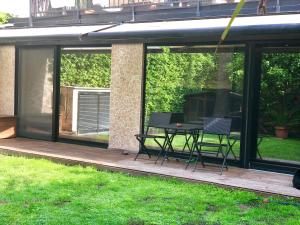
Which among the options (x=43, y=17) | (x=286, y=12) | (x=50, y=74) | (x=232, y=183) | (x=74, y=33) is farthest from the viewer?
(x=43, y=17)

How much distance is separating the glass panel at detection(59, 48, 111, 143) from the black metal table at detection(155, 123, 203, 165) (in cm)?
228

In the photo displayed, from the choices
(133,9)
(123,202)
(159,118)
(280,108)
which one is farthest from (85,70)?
(123,202)

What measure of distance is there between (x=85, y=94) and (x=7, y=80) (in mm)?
3075

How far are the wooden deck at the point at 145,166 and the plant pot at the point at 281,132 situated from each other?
89 cm

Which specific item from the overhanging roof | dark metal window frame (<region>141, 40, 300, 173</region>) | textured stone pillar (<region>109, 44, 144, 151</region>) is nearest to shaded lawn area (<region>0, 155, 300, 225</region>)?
dark metal window frame (<region>141, 40, 300, 173</region>)

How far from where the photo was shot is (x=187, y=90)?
404 inches

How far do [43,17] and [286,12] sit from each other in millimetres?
7928

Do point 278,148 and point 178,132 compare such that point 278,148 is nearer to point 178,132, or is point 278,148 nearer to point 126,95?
point 178,132

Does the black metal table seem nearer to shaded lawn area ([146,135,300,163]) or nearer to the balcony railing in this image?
shaded lawn area ([146,135,300,163])

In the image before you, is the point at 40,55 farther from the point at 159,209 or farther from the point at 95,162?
the point at 159,209

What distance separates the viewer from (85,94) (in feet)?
40.1

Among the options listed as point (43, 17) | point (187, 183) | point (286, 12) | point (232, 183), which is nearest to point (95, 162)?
point (187, 183)

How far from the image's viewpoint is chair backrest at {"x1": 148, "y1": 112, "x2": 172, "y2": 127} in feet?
33.2

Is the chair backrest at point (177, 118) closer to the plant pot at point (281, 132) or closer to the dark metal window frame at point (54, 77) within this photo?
the plant pot at point (281, 132)
